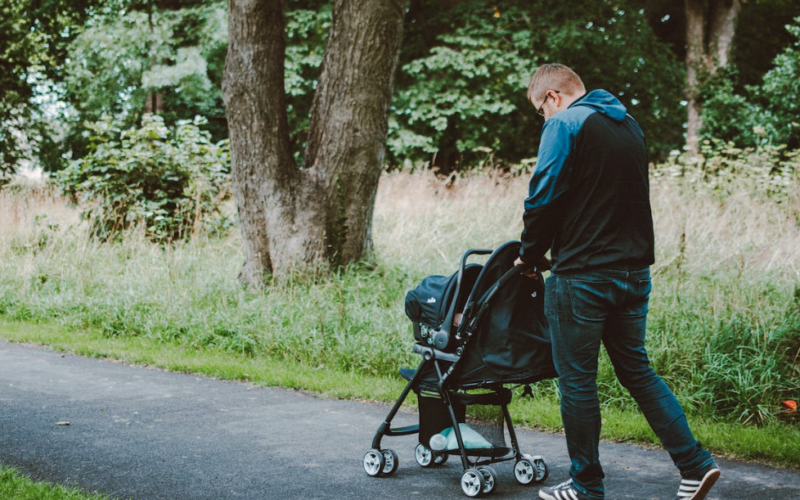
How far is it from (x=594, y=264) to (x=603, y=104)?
2.63 ft

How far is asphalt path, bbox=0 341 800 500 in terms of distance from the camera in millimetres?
4223

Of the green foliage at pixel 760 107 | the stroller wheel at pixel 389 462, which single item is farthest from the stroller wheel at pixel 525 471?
the green foliage at pixel 760 107

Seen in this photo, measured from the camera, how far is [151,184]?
1313 centimetres

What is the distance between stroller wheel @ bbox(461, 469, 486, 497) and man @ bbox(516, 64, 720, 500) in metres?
0.44

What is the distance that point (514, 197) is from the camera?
12758 mm

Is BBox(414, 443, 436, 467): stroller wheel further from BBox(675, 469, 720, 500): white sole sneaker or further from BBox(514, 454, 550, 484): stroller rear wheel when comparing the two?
BBox(675, 469, 720, 500): white sole sneaker

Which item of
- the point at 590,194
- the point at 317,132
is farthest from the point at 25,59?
the point at 590,194

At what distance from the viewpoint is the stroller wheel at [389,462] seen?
14.6ft

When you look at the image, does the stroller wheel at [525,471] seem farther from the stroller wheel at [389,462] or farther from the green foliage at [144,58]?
the green foliage at [144,58]

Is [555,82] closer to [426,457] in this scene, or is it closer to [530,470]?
[530,470]

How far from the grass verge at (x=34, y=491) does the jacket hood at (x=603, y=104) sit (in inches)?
121

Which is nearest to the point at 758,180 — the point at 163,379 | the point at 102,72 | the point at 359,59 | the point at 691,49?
the point at 359,59

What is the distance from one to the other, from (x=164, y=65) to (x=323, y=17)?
17.2ft

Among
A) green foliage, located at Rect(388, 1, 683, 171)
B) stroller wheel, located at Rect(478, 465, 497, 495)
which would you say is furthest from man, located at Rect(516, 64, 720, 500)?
green foliage, located at Rect(388, 1, 683, 171)
